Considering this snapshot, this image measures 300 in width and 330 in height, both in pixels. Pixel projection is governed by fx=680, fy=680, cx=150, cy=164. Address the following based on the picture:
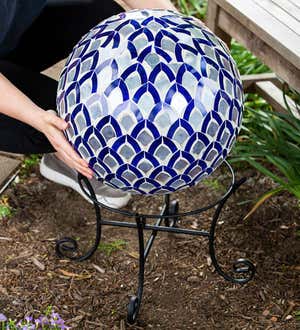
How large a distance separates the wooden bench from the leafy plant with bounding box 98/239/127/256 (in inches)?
35.5

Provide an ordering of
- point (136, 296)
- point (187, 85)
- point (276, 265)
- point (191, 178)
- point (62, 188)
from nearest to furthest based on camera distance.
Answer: point (187, 85), point (191, 178), point (136, 296), point (276, 265), point (62, 188)

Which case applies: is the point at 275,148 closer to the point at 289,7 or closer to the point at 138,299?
the point at 289,7

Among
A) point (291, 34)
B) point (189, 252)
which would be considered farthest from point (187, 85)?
point (189, 252)

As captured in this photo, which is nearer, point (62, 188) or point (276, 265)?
point (276, 265)

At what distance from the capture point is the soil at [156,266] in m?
2.43

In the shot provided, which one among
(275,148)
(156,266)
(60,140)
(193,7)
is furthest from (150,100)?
(193,7)

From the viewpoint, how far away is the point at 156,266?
2633 millimetres

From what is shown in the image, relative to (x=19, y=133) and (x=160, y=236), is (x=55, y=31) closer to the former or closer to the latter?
(x=19, y=133)

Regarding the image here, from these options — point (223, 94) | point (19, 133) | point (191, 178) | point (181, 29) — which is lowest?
point (19, 133)

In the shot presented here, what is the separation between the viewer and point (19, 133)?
2424 millimetres

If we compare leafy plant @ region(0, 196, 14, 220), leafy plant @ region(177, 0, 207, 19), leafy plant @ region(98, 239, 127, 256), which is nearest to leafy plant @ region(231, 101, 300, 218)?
leafy plant @ region(98, 239, 127, 256)

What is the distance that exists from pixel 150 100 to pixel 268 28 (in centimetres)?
92

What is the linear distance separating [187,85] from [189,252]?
1.11m

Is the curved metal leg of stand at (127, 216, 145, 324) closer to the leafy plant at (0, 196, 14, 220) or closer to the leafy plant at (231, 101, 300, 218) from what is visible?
the leafy plant at (231, 101, 300, 218)
